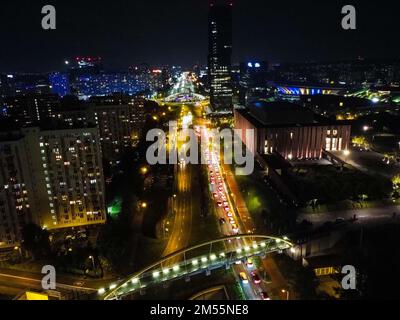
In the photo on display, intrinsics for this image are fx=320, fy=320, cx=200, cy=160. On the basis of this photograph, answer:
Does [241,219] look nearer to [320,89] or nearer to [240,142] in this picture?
[240,142]

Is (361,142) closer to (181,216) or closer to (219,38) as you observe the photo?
(181,216)

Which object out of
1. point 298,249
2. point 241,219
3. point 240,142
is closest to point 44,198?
point 241,219

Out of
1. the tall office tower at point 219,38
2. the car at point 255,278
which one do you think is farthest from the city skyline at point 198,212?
the tall office tower at point 219,38

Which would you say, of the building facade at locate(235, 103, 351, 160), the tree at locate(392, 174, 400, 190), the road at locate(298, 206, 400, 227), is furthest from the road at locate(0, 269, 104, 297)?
the building facade at locate(235, 103, 351, 160)

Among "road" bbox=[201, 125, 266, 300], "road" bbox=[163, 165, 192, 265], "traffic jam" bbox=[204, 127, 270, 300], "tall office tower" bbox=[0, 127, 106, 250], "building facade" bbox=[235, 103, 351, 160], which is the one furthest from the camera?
"building facade" bbox=[235, 103, 351, 160]

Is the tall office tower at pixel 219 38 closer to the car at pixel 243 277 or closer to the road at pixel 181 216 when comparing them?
the road at pixel 181 216

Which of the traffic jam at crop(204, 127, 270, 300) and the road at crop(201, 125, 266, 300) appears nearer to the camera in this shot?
the traffic jam at crop(204, 127, 270, 300)

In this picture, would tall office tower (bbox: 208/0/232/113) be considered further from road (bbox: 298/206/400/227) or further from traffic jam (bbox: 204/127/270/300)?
road (bbox: 298/206/400/227)
